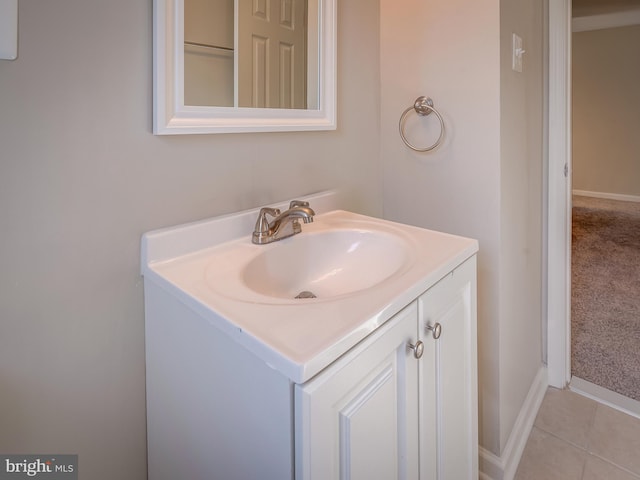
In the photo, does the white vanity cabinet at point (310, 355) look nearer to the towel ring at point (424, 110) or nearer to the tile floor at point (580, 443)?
the towel ring at point (424, 110)

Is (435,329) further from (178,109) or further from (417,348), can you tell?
(178,109)

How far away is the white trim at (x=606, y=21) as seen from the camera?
4871 millimetres

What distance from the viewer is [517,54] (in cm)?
130

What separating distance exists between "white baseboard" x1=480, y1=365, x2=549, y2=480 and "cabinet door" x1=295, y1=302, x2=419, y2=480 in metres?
0.72

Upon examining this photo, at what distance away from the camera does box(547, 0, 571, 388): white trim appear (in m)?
1.62

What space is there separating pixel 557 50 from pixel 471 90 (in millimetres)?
693

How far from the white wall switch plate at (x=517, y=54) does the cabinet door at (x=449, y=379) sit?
71 centimetres

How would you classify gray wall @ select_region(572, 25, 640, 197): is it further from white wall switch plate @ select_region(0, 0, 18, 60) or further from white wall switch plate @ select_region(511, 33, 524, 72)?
white wall switch plate @ select_region(0, 0, 18, 60)

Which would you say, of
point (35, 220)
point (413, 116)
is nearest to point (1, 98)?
point (35, 220)

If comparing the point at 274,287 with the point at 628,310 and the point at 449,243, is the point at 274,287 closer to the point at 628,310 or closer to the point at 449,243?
the point at 449,243

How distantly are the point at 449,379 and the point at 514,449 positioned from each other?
76cm

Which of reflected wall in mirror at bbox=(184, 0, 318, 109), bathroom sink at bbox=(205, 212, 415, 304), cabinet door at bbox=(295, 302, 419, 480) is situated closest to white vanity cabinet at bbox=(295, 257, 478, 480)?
cabinet door at bbox=(295, 302, 419, 480)

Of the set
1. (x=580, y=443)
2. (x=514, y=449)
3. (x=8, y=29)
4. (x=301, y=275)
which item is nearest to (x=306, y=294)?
(x=301, y=275)

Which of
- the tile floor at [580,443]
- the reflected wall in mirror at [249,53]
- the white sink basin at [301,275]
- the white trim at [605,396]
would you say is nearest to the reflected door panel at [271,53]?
the reflected wall in mirror at [249,53]
